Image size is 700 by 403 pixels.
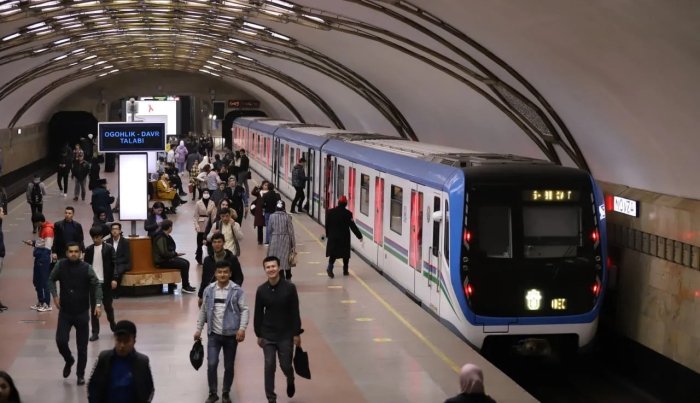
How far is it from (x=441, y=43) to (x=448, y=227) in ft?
27.1

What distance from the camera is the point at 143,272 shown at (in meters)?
17.3

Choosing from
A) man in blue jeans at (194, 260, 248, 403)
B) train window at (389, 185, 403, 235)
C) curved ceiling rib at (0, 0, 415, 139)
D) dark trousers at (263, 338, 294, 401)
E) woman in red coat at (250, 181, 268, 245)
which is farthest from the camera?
curved ceiling rib at (0, 0, 415, 139)

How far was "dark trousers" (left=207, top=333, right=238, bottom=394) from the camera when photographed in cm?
1059

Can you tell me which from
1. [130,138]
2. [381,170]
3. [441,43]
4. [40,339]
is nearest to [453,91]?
[441,43]

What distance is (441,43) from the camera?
21.4 m

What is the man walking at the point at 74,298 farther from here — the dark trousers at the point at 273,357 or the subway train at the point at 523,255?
the subway train at the point at 523,255

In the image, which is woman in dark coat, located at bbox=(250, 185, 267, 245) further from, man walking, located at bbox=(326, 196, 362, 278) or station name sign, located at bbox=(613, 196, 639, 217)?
station name sign, located at bbox=(613, 196, 639, 217)

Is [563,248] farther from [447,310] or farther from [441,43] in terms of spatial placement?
[441,43]

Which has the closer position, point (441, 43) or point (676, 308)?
point (676, 308)

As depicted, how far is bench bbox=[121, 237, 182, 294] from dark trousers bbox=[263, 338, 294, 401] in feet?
23.0

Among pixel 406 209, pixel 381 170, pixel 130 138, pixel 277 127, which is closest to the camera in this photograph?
pixel 406 209

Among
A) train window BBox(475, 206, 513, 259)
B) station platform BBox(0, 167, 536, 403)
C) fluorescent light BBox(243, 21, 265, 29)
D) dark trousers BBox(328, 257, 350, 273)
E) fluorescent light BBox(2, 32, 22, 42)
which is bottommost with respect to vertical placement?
station platform BBox(0, 167, 536, 403)

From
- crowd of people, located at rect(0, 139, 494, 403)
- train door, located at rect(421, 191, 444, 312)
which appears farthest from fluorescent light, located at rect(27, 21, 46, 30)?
train door, located at rect(421, 191, 444, 312)

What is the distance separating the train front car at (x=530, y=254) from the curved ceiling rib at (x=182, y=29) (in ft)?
43.6
